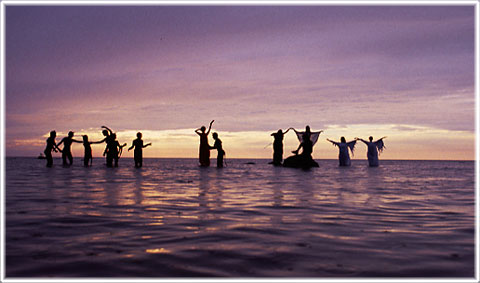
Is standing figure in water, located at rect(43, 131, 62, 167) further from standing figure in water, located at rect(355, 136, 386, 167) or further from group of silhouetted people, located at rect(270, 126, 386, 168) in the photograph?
standing figure in water, located at rect(355, 136, 386, 167)

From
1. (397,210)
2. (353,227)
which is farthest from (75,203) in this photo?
(397,210)

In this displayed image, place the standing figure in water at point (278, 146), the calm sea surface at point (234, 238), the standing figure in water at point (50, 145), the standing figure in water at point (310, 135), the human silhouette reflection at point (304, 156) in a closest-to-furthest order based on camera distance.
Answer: the calm sea surface at point (234, 238) < the standing figure in water at point (50, 145) < the human silhouette reflection at point (304, 156) < the standing figure in water at point (310, 135) < the standing figure in water at point (278, 146)

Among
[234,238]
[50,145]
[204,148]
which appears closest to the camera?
[234,238]

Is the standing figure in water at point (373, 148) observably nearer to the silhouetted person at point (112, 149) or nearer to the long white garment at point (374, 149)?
the long white garment at point (374, 149)

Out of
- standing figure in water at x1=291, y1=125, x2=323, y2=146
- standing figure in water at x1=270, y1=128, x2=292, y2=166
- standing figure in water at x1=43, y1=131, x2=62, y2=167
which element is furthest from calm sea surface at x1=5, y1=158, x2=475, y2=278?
standing figure in water at x1=270, y1=128, x2=292, y2=166

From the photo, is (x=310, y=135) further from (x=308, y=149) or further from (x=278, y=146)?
(x=278, y=146)

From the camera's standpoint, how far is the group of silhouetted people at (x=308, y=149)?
25812 millimetres

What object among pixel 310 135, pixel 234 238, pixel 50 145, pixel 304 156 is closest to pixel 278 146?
pixel 310 135

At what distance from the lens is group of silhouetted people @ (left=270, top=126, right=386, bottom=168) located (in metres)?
25.8

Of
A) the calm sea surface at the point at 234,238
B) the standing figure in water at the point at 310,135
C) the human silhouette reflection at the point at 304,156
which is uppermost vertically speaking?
the standing figure in water at the point at 310,135

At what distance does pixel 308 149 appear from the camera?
25859mm

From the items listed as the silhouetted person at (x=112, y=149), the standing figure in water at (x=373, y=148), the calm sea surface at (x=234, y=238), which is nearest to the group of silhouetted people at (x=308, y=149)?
the standing figure in water at (x=373, y=148)

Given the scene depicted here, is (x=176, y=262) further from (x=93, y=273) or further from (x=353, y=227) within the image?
(x=353, y=227)

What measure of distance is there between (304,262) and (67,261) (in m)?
1.88
